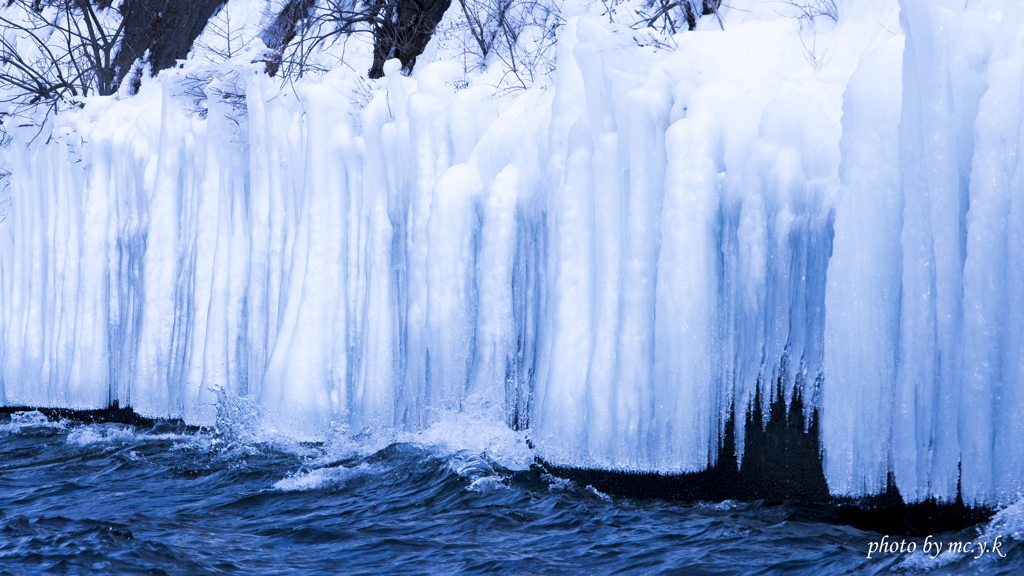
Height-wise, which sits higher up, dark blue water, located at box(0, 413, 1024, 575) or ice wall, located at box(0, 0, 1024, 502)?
ice wall, located at box(0, 0, 1024, 502)

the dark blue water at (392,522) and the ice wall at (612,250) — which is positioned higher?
the ice wall at (612,250)

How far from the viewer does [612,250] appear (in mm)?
5184

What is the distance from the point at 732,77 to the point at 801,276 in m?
1.27

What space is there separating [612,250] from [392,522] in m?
1.94

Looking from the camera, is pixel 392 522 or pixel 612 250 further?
pixel 612 250

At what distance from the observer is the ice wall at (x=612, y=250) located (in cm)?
382

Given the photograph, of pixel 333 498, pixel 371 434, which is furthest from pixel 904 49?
pixel 371 434

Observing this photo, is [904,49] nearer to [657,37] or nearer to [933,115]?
[933,115]

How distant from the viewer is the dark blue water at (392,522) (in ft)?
12.5

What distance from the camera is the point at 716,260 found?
4.82 m

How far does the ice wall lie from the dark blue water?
11.8 inches

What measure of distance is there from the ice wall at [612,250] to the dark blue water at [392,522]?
30cm

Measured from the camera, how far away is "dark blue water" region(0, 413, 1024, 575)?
3.80m

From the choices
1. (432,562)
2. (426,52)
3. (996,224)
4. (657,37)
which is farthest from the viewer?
(426,52)
